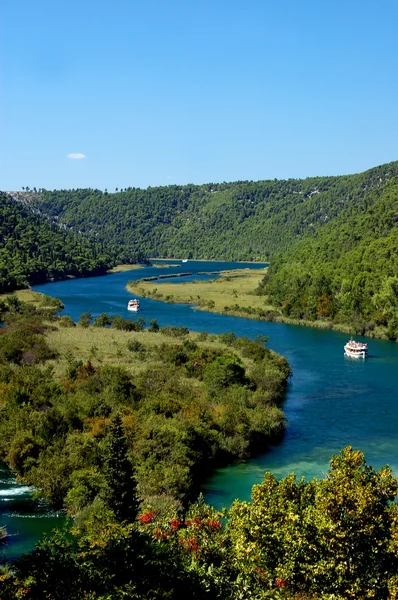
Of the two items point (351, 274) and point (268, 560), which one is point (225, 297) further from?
point (268, 560)

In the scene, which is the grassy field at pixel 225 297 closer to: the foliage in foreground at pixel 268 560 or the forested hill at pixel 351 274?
the forested hill at pixel 351 274

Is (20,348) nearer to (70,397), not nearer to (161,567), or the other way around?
(70,397)

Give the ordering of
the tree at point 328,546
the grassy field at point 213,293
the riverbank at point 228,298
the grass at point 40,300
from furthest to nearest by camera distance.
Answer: the grassy field at point 213,293 < the grass at point 40,300 < the riverbank at point 228,298 < the tree at point 328,546

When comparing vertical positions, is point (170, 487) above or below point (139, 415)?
below

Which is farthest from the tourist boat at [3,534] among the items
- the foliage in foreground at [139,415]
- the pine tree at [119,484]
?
the pine tree at [119,484]

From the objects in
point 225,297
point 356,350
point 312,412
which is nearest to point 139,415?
point 312,412

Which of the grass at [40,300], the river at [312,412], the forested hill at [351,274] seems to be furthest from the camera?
the grass at [40,300]
